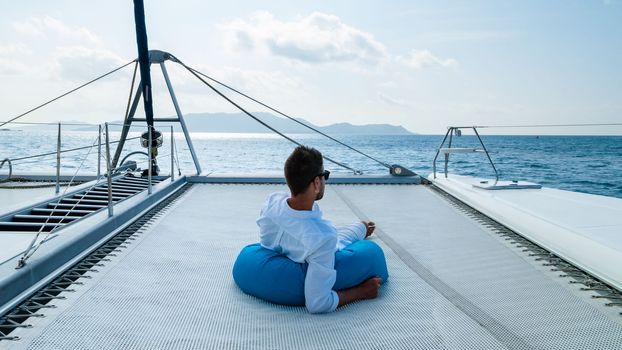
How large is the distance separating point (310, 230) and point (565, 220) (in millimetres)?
2453

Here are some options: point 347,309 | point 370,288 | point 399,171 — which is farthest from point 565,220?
point 399,171

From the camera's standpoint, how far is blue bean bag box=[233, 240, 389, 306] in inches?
92.5

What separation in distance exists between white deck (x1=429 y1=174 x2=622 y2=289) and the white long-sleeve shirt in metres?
1.61

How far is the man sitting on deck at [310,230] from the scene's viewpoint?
2.23 m

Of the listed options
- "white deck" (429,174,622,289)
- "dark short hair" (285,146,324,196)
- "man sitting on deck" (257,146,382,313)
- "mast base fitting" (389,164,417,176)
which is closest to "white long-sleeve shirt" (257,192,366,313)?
"man sitting on deck" (257,146,382,313)

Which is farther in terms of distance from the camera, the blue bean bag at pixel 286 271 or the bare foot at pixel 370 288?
the bare foot at pixel 370 288

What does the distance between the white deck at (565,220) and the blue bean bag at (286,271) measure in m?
1.34

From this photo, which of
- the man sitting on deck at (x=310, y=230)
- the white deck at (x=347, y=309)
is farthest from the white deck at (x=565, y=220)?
the man sitting on deck at (x=310, y=230)

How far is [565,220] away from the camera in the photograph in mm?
3752

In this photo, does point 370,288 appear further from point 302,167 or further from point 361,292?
point 302,167

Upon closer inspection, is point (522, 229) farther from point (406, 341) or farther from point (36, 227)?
point (36, 227)

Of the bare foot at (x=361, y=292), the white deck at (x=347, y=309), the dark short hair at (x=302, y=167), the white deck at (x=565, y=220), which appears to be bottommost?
the white deck at (x=347, y=309)

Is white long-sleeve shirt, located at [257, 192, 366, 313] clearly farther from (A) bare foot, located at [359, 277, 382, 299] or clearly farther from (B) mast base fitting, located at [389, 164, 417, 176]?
(B) mast base fitting, located at [389, 164, 417, 176]

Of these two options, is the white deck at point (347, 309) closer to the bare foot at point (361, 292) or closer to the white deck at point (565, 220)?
the bare foot at point (361, 292)
